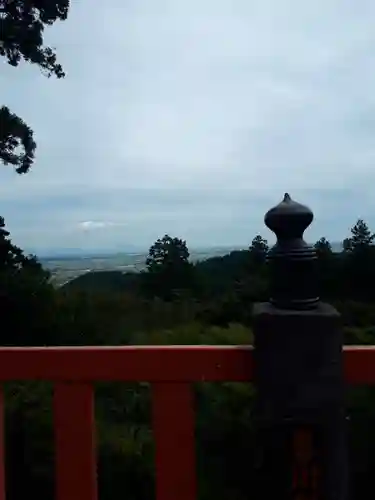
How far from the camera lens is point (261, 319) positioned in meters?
1.12

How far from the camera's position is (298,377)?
1.10 metres

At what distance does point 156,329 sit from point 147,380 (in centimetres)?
290

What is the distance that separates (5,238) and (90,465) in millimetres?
5489

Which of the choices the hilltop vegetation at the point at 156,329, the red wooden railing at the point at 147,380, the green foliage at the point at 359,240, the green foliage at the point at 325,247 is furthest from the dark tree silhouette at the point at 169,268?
the red wooden railing at the point at 147,380

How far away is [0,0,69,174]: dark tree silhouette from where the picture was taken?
602 cm

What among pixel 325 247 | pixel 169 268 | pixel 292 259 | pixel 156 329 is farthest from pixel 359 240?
pixel 292 259

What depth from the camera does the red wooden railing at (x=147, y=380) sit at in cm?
114

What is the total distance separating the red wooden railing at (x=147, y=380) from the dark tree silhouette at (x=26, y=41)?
5154 mm

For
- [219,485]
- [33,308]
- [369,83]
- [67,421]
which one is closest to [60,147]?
[33,308]

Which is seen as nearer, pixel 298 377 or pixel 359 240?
pixel 298 377

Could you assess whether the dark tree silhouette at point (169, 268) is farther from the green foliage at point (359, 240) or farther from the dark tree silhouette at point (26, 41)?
the dark tree silhouette at point (26, 41)

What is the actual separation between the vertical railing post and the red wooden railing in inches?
2.0

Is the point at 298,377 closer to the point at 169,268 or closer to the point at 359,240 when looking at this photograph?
the point at 359,240

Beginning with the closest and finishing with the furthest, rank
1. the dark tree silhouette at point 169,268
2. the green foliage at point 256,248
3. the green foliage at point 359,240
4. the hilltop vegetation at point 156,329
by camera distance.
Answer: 1. the hilltop vegetation at point 156,329
2. the green foliage at point 256,248
3. the green foliage at point 359,240
4. the dark tree silhouette at point 169,268
